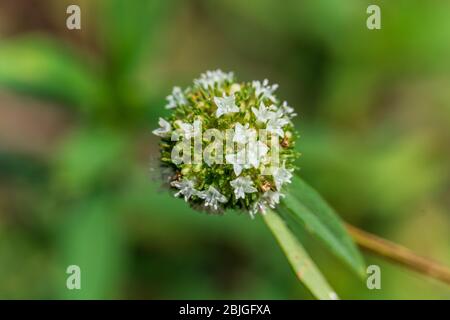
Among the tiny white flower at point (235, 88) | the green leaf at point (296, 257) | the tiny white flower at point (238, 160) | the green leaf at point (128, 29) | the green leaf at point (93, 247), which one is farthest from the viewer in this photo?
the green leaf at point (128, 29)

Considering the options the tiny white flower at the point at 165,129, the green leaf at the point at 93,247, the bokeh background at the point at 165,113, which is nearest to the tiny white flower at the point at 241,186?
the tiny white flower at the point at 165,129

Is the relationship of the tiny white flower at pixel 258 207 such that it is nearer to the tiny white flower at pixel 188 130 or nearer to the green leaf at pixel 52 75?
the tiny white flower at pixel 188 130

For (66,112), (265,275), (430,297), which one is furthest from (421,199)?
(66,112)

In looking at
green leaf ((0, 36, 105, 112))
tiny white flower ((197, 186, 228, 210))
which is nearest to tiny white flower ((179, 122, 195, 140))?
tiny white flower ((197, 186, 228, 210))

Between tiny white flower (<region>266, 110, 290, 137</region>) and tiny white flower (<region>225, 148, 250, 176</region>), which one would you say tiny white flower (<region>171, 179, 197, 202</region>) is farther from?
tiny white flower (<region>266, 110, 290, 137</region>)

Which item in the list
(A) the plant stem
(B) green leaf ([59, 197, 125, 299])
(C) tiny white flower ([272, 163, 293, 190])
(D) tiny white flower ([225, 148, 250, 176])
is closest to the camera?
(D) tiny white flower ([225, 148, 250, 176])
